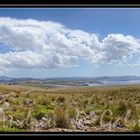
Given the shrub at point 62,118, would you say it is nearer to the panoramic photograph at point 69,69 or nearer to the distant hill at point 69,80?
the panoramic photograph at point 69,69

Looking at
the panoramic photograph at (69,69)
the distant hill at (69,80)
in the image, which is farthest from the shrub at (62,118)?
the distant hill at (69,80)

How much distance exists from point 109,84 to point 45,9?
0.73 meters

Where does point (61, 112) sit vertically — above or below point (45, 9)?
below

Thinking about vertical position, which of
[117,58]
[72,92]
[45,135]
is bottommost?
[45,135]

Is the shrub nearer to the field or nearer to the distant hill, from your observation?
the field

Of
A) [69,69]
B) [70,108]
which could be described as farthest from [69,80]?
[70,108]

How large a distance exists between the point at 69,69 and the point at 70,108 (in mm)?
289

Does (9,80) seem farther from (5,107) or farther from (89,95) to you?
(89,95)

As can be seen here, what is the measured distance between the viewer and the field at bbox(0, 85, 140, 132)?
2.30m

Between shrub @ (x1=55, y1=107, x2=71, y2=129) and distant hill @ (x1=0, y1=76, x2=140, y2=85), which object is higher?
distant hill @ (x1=0, y1=76, x2=140, y2=85)

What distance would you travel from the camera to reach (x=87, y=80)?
234 cm

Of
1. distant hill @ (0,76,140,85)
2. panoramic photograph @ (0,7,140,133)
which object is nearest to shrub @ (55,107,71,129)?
panoramic photograph @ (0,7,140,133)

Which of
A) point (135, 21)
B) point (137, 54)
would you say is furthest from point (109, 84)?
point (135, 21)

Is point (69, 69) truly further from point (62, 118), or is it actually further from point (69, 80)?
point (62, 118)
